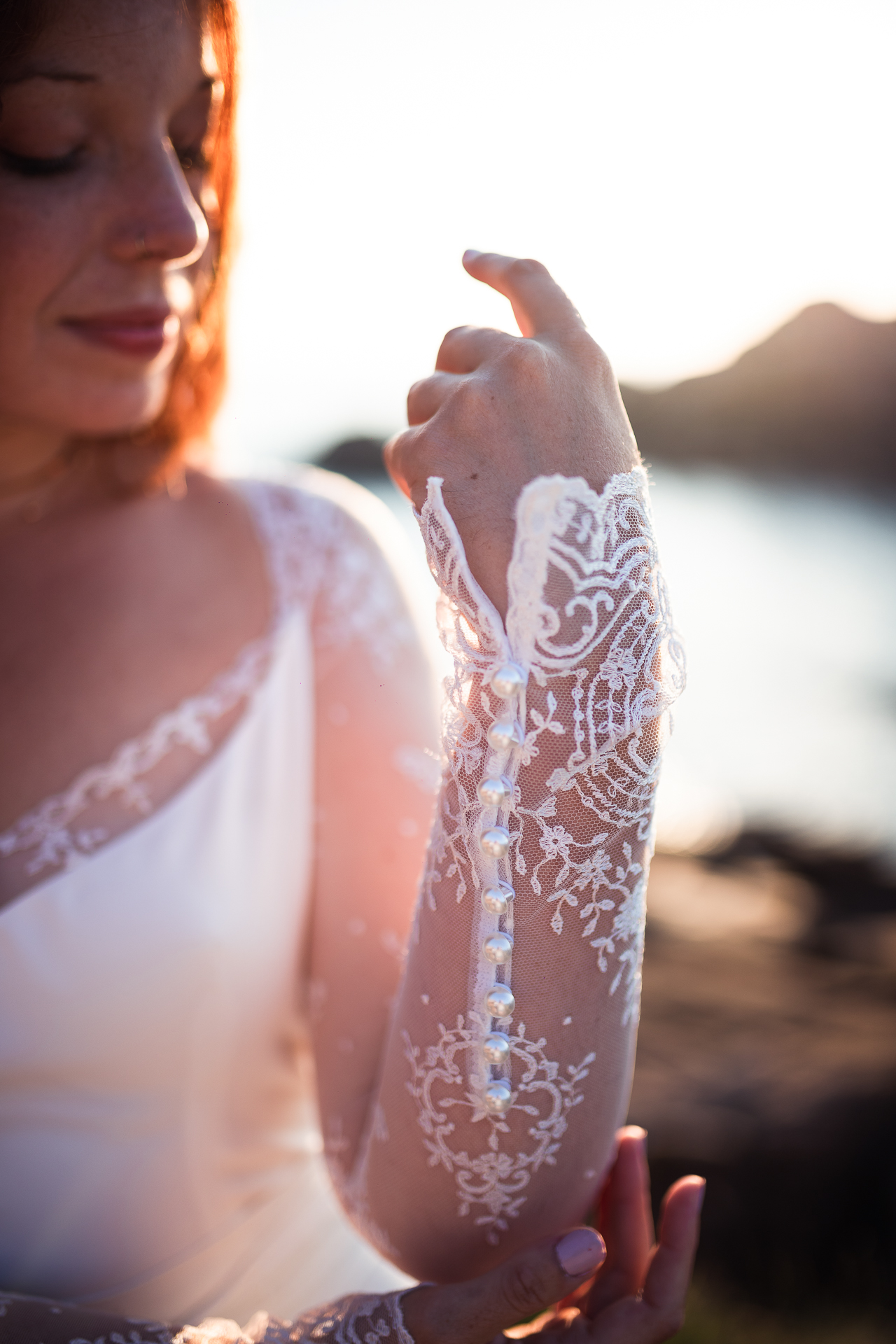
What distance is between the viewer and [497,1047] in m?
1.02

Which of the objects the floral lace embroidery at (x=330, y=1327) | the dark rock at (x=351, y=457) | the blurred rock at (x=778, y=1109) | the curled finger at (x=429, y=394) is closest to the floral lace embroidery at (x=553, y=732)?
the curled finger at (x=429, y=394)

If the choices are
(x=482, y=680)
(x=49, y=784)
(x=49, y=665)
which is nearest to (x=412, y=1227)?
(x=482, y=680)

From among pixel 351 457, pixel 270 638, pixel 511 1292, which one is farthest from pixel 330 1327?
pixel 351 457

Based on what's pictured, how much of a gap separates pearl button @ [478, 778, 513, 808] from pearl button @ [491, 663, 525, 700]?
93mm

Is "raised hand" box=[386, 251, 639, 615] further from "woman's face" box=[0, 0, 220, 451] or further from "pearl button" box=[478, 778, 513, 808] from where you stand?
"woman's face" box=[0, 0, 220, 451]

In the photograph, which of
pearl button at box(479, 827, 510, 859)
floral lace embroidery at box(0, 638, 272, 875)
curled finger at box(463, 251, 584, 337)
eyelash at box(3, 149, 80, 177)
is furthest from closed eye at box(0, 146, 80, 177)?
pearl button at box(479, 827, 510, 859)

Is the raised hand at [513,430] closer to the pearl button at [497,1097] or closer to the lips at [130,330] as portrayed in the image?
the pearl button at [497,1097]

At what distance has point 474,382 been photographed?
0.97 meters

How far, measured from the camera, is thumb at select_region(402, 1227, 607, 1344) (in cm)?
104

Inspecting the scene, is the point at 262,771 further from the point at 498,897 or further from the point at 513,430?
the point at 513,430

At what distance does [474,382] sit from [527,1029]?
0.71 meters

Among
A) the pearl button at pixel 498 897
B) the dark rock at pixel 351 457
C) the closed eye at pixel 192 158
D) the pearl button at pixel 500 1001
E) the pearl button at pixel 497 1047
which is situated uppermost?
the closed eye at pixel 192 158

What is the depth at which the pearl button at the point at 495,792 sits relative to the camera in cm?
95

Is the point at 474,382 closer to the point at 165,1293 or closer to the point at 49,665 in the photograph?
the point at 49,665
